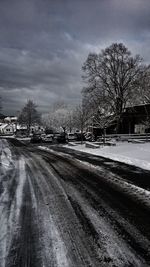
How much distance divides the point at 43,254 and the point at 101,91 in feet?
132

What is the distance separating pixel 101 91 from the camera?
141 feet

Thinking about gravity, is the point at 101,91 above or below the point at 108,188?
above

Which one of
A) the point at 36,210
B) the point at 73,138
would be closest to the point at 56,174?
the point at 36,210

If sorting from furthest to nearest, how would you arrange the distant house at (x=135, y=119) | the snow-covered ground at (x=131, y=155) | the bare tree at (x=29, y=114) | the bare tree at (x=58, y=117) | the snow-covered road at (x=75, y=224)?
1. the bare tree at (x=58, y=117)
2. the bare tree at (x=29, y=114)
3. the distant house at (x=135, y=119)
4. the snow-covered ground at (x=131, y=155)
5. the snow-covered road at (x=75, y=224)

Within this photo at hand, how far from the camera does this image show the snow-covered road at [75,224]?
3.72m

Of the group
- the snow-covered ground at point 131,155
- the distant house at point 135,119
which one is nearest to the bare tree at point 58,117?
the distant house at point 135,119

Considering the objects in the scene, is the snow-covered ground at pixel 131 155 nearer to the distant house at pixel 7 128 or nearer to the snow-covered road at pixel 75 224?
the snow-covered road at pixel 75 224

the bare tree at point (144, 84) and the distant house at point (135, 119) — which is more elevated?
the bare tree at point (144, 84)

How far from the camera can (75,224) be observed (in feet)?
16.5

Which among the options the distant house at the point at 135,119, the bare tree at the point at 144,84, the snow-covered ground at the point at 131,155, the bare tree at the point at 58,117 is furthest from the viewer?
the bare tree at the point at 58,117

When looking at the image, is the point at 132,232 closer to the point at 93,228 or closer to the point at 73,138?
the point at 93,228

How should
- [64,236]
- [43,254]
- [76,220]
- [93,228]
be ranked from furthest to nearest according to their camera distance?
[76,220] → [93,228] → [64,236] → [43,254]

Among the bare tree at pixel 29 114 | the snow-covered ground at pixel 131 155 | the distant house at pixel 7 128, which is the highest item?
the bare tree at pixel 29 114

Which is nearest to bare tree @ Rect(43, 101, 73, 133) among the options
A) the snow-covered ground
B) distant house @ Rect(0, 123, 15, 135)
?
distant house @ Rect(0, 123, 15, 135)
